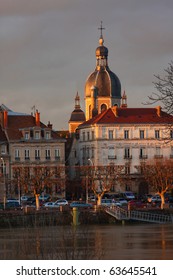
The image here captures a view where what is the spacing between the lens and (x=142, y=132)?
13588cm

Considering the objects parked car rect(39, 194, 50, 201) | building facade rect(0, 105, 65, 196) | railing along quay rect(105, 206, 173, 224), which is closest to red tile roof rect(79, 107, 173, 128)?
building facade rect(0, 105, 65, 196)

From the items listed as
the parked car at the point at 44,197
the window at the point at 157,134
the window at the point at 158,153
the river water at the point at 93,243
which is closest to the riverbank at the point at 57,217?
the river water at the point at 93,243

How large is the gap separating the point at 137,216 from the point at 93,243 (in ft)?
109

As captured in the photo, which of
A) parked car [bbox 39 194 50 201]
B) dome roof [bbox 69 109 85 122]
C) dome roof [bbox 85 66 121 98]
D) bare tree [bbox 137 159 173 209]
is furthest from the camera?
dome roof [bbox 85 66 121 98]

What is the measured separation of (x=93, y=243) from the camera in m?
61.6

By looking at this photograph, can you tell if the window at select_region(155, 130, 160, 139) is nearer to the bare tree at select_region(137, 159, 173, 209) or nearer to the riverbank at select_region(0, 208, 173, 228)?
the bare tree at select_region(137, 159, 173, 209)

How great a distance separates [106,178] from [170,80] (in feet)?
254

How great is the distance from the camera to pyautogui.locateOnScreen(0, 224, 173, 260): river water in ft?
117

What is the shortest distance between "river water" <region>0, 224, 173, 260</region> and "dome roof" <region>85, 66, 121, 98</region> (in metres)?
90.7

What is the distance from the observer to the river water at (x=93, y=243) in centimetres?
3562

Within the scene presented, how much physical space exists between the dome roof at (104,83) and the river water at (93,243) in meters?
90.7

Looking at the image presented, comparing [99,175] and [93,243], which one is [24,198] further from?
[93,243]
